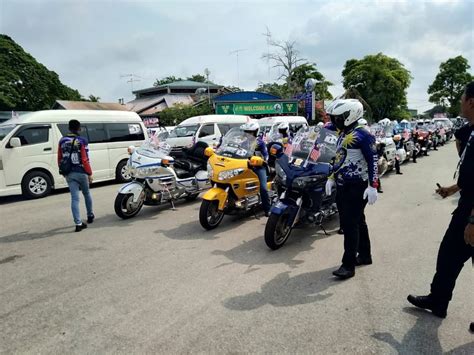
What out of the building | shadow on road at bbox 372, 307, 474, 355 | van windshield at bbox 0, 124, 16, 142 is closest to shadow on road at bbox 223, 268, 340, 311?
shadow on road at bbox 372, 307, 474, 355

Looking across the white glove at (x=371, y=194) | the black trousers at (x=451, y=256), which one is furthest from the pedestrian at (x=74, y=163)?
the black trousers at (x=451, y=256)

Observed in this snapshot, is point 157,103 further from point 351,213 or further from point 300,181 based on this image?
point 351,213

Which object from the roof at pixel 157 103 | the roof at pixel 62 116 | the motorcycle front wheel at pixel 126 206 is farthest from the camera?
the roof at pixel 157 103

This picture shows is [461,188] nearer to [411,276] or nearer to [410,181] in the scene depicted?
[411,276]

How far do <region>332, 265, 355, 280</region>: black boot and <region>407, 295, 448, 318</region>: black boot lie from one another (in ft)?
2.48

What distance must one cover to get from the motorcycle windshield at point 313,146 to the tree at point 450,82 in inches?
2130

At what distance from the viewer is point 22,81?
28828 millimetres

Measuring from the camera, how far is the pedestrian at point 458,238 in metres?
2.71

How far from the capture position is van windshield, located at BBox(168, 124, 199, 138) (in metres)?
14.2

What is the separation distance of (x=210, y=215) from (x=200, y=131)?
8571mm

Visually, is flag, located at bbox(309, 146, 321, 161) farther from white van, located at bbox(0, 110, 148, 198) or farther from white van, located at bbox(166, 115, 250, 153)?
white van, located at bbox(166, 115, 250, 153)

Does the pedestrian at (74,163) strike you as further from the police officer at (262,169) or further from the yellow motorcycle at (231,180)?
the police officer at (262,169)

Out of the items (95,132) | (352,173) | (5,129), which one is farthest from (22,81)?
(352,173)

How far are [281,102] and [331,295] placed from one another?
81.3 feet
